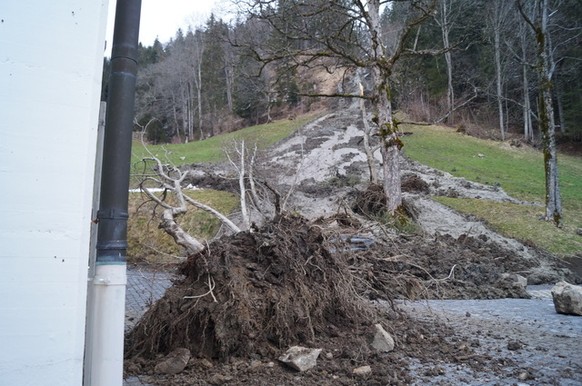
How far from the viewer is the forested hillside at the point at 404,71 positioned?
1343cm

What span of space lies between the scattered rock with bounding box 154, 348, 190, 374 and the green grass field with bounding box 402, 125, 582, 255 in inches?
479

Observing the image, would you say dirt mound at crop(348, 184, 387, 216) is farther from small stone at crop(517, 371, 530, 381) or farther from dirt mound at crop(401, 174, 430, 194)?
small stone at crop(517, 371, 530, 381)

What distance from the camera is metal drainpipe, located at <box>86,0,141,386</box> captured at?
8.37 ft

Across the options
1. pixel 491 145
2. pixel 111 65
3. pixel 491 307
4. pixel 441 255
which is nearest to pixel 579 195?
pixel 491 145

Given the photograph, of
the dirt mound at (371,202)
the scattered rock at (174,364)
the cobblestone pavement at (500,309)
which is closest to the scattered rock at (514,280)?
the cobblestone pavement at (500,309)

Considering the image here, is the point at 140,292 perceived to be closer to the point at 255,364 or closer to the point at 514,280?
the point at 255,364

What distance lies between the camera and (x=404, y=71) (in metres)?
19.5

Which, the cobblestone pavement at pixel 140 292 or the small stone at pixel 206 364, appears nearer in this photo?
the small stone at pixel 206 364

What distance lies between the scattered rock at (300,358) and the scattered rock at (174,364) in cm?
90

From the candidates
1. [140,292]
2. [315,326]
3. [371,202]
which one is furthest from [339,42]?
[315,326]

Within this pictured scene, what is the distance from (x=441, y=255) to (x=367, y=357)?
609 cm

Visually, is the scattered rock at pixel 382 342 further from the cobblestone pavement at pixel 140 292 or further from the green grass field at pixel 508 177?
the green grass field at pixel 508 177

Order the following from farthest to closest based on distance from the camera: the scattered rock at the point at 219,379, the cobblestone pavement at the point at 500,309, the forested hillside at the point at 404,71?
the forested hillside at the point at 404,71 < the cobblestone pavement at the point at 500,309 < the scattered rock at the point at 219,379

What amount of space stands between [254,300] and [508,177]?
23.6m
